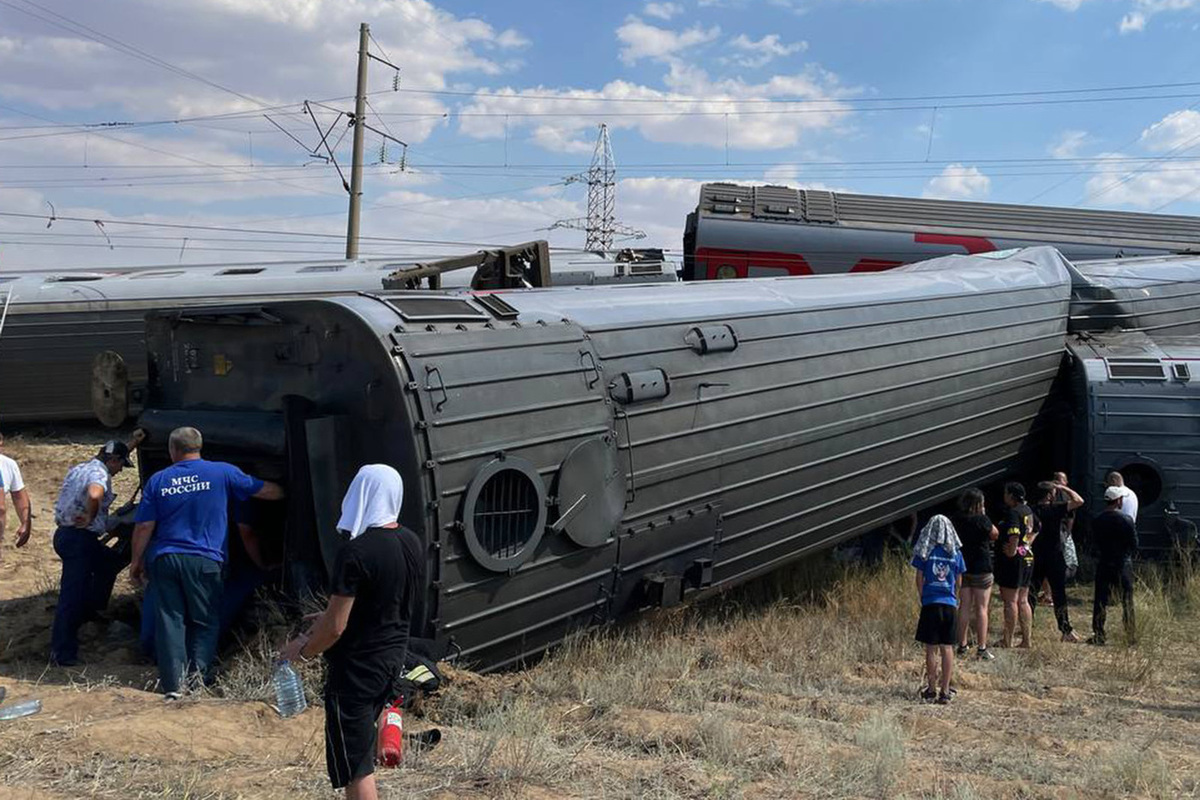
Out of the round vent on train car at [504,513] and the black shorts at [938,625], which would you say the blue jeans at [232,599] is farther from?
the black shorts at [938,625]

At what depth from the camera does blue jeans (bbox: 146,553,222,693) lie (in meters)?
6.11

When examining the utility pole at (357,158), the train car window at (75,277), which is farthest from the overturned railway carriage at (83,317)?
the utility pole at (357,158)

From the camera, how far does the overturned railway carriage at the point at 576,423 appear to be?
614 cm

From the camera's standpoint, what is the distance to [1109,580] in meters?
9.48

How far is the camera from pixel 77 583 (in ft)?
23.5

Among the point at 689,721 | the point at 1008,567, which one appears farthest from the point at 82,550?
the point at 1008,567

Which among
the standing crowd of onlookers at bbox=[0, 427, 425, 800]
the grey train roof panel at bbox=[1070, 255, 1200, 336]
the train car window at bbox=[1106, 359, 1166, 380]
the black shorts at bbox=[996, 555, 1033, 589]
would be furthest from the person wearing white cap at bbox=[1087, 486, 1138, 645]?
the standing crowd of onlookers at bbox=[0, 427, 425, 800]

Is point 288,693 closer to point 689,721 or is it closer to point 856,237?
point 689,721

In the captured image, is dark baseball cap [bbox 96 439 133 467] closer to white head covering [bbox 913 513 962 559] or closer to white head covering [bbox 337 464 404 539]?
white head covering [bbox 337 464 404 539]

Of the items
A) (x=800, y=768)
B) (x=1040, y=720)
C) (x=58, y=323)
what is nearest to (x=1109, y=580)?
(x=1040, y=720)

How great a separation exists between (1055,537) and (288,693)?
7.20 meters

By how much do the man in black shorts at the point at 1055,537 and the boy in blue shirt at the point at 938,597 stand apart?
2607 mm

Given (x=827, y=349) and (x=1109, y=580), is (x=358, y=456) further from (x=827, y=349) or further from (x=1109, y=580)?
(x=1109, y=580)

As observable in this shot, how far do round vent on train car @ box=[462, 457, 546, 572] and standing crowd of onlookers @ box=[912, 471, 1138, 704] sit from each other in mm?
2908
